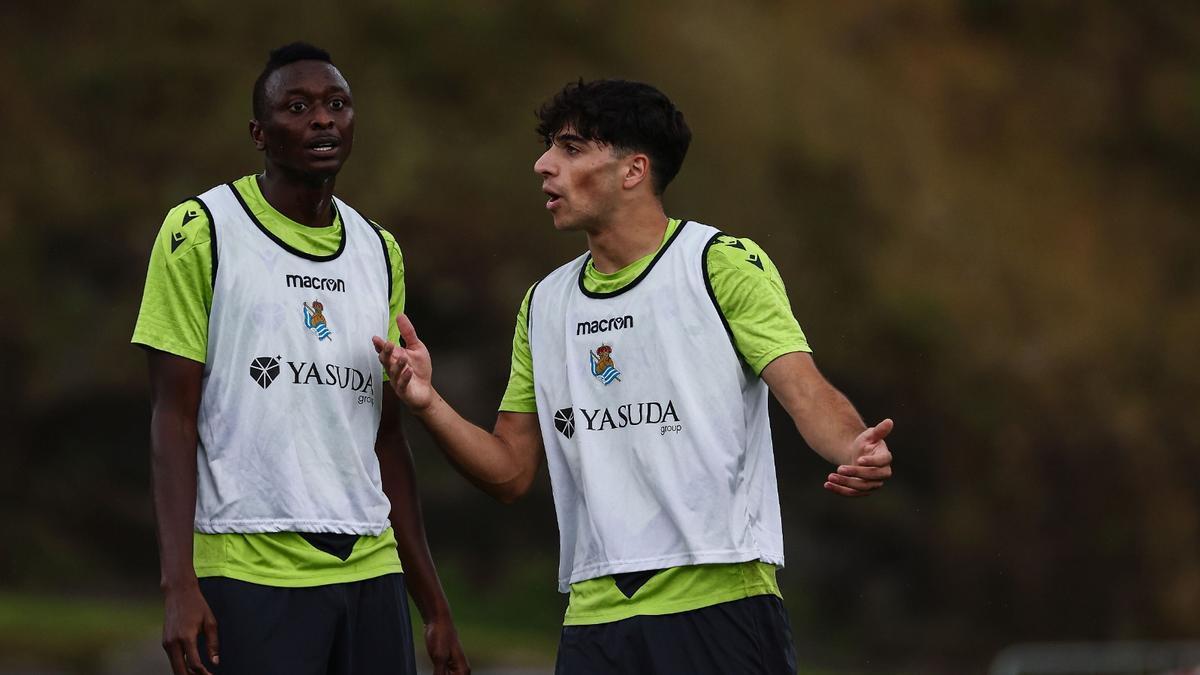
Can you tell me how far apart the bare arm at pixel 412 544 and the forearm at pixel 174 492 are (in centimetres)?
72

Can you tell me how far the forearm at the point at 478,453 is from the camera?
600 centimetres

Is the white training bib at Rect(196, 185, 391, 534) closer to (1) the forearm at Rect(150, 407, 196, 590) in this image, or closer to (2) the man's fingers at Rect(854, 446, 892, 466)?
(1) the forearm at Rect(150, 407, 196, 590)

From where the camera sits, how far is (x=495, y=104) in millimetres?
26328

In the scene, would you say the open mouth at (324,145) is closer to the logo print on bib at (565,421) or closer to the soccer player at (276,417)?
the soccer player at (276,417)

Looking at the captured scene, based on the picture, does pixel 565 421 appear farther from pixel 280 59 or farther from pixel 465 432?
pixel 280 59

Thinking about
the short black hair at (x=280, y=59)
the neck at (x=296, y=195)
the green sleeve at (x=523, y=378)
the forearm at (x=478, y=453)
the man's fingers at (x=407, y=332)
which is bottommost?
the forearm at (x=478, y=453)

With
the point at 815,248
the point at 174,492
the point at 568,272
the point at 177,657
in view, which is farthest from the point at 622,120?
the point at 815,248

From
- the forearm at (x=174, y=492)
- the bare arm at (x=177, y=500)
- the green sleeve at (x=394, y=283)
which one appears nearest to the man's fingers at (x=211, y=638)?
the bare arm at (x=177, y=500)

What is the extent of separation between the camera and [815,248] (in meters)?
26.4

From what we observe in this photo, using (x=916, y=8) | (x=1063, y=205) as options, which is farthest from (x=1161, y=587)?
(x=916, y=8)

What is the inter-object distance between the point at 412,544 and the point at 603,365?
33.3 inches

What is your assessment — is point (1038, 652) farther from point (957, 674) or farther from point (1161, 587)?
point (1161, 587)

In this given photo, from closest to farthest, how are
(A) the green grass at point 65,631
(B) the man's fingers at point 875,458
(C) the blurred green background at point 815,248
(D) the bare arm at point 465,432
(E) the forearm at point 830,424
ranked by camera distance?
(B) the man's fingers at point 875,458 → (E) the forearm at point 830,424 → (D) the bare arm at point 465,432 → (A) the green grass at point 65,631 → (C) the blurred green background at point 815,248

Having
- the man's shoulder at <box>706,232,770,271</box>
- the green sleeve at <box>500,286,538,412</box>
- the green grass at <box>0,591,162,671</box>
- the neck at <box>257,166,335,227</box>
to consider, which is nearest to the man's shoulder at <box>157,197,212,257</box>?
the neck at <box>257,166,335,227</box>
